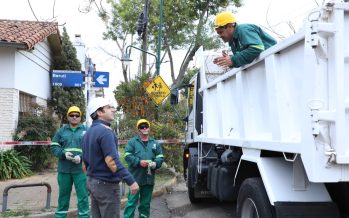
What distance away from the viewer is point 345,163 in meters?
3.08

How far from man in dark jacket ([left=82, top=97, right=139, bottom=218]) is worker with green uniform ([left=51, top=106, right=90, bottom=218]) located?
183 centimetres

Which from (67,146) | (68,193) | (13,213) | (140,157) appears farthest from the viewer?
(13,213)

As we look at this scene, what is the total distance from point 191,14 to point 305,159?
20728mm

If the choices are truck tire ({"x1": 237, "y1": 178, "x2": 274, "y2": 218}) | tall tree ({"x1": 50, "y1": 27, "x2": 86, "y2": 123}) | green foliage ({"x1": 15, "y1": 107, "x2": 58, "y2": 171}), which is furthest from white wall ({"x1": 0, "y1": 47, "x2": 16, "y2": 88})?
truck tire ({"x1": 237, "y1": 178, "x2": 274, "y2": 218})

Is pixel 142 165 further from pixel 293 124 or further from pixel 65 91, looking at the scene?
pixel 65 91

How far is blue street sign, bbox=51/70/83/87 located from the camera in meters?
12.3

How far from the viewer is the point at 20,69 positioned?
12594 mm

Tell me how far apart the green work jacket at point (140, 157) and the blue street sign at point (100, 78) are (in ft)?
21.3

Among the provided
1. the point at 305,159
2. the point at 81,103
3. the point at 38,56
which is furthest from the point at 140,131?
the point at 81,103

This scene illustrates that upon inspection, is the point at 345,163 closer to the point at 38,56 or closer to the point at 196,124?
the point at 196,124

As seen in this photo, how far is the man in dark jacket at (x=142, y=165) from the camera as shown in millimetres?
6129

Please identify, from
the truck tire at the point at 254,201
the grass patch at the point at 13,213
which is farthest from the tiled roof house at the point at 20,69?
the truck tire at the point at 254,201

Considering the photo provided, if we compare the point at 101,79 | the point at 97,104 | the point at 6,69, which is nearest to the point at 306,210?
the point at 97,104

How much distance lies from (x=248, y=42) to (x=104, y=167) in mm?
2055
